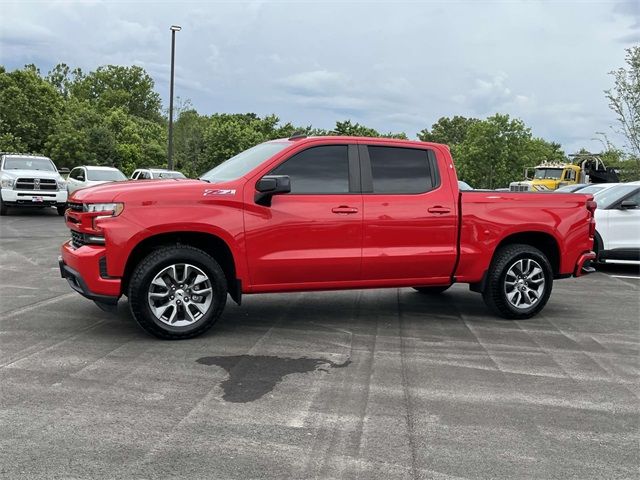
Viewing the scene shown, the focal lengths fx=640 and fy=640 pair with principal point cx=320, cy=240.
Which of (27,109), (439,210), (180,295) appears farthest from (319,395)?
(27,109)

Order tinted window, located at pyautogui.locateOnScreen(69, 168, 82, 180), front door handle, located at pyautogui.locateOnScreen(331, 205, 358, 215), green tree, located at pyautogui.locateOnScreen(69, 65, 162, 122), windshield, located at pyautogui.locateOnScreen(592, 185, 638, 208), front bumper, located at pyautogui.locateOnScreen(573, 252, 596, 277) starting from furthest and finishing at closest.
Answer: green tree, located at pyautogui.locateOnScreen(69, 65, 162, 122) < tinted window, located at pyautogui.locateOnScreen(69, 168, 82, 180) < windshield, located at pyautogui.locateOnScreen(592, 185, 638, 208) < front bumper, located at pyautogui.locateOnScreen(573, 252, 596, 277) < front door handle, located at pyautogui.locateOnScreen(331, 205, 358, 215)

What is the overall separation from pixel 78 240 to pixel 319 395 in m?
2.94

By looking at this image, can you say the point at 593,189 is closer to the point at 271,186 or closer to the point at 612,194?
the point at 612,194

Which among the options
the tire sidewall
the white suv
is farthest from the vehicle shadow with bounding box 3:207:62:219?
the tire sidewall

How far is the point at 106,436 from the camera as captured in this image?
12.4 ft

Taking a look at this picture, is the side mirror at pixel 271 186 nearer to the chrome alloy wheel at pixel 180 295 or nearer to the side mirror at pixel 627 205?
the chrome alloy wheel at pixel 180 295

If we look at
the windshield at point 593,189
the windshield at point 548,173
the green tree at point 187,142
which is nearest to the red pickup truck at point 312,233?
the windshield at point 593,189

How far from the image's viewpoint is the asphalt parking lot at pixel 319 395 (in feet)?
11.6

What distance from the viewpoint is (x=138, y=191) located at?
19.2ft

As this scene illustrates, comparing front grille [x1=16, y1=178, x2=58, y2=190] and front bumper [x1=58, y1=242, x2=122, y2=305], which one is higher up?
front grille [x1=16, y1=178, x2=58, y2=190]

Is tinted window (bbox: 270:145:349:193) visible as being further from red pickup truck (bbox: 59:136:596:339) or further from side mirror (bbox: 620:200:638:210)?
side mirror (bbox: 620:200:638:210)

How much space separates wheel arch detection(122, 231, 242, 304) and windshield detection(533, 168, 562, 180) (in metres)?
25.4

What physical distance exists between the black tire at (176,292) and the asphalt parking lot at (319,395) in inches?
6.0

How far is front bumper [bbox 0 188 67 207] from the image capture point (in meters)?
19.2
